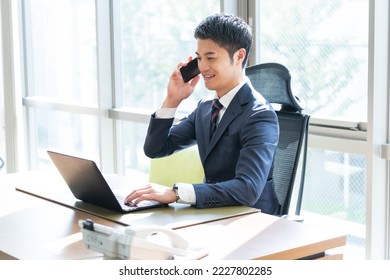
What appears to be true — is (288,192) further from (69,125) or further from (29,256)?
(69,125)

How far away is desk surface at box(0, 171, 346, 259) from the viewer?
6.55ft

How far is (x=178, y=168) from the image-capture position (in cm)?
308

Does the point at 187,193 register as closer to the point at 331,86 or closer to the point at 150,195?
the point at 150,195

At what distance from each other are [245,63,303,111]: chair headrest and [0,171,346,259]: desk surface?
2.17 ft

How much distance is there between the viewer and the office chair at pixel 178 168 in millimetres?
2994

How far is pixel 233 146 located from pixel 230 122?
0.30 ft

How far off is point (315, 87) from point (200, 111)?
78 centimetres

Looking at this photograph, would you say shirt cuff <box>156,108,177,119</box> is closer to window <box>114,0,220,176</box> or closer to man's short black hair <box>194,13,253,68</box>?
man's short black hair <box>194,13,253,68</box>

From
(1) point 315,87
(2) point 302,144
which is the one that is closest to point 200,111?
(2) point 302,144

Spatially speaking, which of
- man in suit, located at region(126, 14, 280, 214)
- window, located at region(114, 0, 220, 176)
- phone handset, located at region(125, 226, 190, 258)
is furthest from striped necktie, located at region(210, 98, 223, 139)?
window, located at region(114, 0, 220, 176)

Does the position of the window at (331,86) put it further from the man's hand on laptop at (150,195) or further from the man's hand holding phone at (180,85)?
the man's hand on laptop at (150,195)

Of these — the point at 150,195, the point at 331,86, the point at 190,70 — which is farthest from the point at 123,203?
the point at 331,86

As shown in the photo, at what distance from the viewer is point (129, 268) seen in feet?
5.87

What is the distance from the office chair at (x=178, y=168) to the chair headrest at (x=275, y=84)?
39 centimetres
